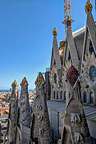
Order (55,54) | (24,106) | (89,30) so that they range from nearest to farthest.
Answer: (24,106)
(89,30)
(55,54)

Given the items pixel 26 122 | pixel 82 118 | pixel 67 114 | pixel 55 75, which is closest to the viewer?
pixel 82 118

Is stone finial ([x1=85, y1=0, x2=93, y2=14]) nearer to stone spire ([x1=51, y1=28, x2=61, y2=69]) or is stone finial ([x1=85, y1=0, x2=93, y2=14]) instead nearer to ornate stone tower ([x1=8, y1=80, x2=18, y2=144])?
stone spire ([x1=51, y1=28, x2=61, y2=69])

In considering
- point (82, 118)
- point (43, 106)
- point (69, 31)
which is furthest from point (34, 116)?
point (69, 31)

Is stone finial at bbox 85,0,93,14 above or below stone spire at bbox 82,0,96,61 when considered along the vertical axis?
above

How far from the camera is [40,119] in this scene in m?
7.53

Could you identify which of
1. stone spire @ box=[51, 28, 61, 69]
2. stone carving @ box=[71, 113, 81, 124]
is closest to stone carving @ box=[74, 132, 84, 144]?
stone carving @ box=[71, 113, 81, 124]

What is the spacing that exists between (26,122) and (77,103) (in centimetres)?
672

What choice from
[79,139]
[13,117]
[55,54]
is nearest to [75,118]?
[79,139]

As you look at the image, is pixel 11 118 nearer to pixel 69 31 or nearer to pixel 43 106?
pixel 43 106

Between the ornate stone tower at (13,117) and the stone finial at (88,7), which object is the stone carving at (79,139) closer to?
the ornate stone tower at (13,117)

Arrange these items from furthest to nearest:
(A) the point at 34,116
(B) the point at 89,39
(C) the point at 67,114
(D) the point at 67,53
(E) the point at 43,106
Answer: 1. (D) the point at 67,53
2. (B) the point at 89,39
3. (A) the point at 34,116
4. (E) the point at 43,106
5. (C) the point at 67,114

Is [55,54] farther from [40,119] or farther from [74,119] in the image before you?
[74,119]

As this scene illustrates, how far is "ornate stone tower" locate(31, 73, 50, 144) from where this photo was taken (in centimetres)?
727

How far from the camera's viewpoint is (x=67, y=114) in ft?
18.6
